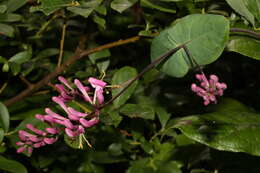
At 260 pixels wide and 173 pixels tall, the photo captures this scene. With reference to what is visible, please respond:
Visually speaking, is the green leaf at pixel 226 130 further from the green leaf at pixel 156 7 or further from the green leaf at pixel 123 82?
the green leaf at pixel 156 7

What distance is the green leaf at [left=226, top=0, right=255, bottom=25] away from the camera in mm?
642

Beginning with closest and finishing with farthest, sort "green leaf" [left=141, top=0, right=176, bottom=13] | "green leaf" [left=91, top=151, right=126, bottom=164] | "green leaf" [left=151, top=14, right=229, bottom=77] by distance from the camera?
1. "green leaf" [left=151, top=14, right=229, bottom=77]
2. "green leaf" [left=141, top=0, right=176, bottom=13]
3. "green leaf" [left=91, top=151, right=126, bottom=164]

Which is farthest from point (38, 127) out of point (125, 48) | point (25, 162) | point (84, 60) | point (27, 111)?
point (125, 48)

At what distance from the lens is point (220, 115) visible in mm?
835

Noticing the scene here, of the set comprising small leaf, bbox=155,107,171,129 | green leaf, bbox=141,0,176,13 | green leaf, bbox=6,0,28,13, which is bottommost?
small leaf, bbox=155,107,171,129

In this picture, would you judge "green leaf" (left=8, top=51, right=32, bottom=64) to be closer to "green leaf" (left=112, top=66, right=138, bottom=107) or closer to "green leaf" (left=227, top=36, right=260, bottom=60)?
"green leaf" (left=112, top=66, right=138, bottom=107)

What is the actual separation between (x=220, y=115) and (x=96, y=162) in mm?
361

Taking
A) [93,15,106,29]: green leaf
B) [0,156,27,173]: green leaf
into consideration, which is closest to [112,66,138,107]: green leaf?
[93,15,106,29]: green leaf

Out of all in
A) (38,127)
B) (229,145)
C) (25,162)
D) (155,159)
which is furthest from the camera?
(25,162)

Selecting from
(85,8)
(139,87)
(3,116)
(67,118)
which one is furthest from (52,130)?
(139,87)

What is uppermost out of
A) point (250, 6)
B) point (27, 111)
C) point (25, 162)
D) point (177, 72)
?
Result: point (250, 6)

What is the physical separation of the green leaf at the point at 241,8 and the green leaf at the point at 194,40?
2.7 inches

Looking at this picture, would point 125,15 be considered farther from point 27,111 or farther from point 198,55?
point 198,55

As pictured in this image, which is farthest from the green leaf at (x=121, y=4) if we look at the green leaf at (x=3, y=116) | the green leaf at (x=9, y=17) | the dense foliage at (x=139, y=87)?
the green leaf at (x=3, y=116)
